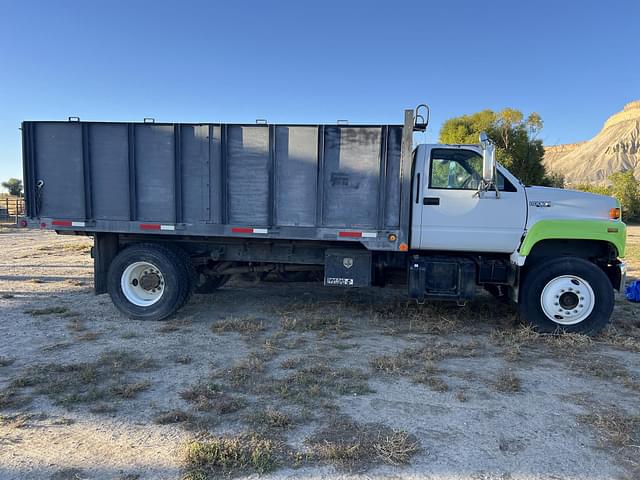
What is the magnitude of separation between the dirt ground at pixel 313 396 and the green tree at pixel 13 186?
189 ft

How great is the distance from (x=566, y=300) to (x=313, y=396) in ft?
12.7

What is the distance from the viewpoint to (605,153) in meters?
107

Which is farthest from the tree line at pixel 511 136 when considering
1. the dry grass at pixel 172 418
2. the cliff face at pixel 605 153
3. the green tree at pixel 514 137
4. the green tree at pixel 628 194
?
the cliff face at pixel 605 153

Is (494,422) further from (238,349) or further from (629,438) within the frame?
(238,349)

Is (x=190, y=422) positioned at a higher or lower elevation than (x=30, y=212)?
lower

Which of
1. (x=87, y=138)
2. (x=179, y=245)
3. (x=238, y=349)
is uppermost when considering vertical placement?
(x=87, y=138)

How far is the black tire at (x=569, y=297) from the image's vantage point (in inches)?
225

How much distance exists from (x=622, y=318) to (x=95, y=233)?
7.99 meters

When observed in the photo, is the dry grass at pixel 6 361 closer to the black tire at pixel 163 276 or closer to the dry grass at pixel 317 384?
the black tire at pixel 163 276

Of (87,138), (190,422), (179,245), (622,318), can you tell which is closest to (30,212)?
(87,138)

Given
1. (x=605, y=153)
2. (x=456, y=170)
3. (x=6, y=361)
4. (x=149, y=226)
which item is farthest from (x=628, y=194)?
(x=605, y=153)

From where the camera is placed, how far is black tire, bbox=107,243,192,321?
6332mm

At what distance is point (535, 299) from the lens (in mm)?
5859

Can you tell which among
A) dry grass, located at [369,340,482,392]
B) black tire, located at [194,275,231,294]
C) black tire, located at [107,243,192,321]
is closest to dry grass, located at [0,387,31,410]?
black tire, located at [107,243,192,321]
